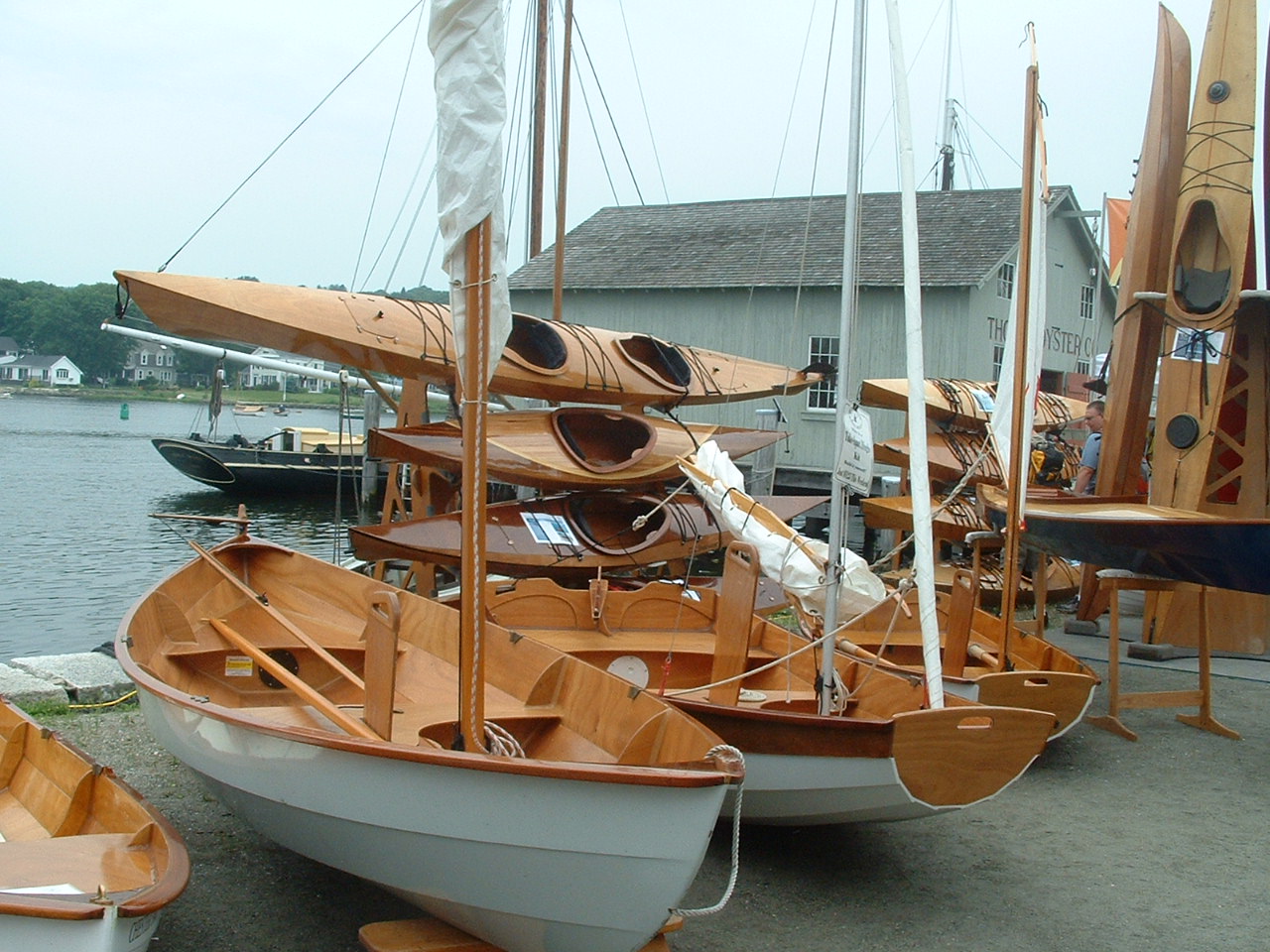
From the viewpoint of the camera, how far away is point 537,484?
10.7 metres

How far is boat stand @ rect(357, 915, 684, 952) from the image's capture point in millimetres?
4145

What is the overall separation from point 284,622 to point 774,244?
19.1 meters

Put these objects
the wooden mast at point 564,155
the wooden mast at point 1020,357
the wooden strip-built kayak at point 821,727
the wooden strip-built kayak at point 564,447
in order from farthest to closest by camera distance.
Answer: the wooden mast at point 564,155 → the wooden strip-built kayak at point 564,447 → the wooden mast at point 1020,357 → the wooden strip-built kayak at point 821,727

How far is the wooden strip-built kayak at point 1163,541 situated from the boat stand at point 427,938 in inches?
178

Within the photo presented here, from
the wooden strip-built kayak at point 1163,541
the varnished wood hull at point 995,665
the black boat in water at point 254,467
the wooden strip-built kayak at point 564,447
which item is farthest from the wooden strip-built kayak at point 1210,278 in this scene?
the black boat in water at point 254,467

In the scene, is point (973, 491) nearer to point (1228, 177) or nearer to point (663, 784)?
point (1228, 177)

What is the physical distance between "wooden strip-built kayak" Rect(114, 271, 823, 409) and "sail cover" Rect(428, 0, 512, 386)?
18.9ft

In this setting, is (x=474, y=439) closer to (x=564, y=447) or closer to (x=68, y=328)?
(x=564, y=447)

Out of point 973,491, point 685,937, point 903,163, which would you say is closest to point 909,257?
point 903,163

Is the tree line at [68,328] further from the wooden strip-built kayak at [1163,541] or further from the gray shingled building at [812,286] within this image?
the wooden strip-built kayak at [1163,541]

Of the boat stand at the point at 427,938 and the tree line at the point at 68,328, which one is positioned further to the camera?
the tree line at the point at 68,328

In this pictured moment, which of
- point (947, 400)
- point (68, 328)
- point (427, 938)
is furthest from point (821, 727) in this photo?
point (68, 328)

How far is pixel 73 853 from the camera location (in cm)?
413

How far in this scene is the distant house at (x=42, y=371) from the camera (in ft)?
305
